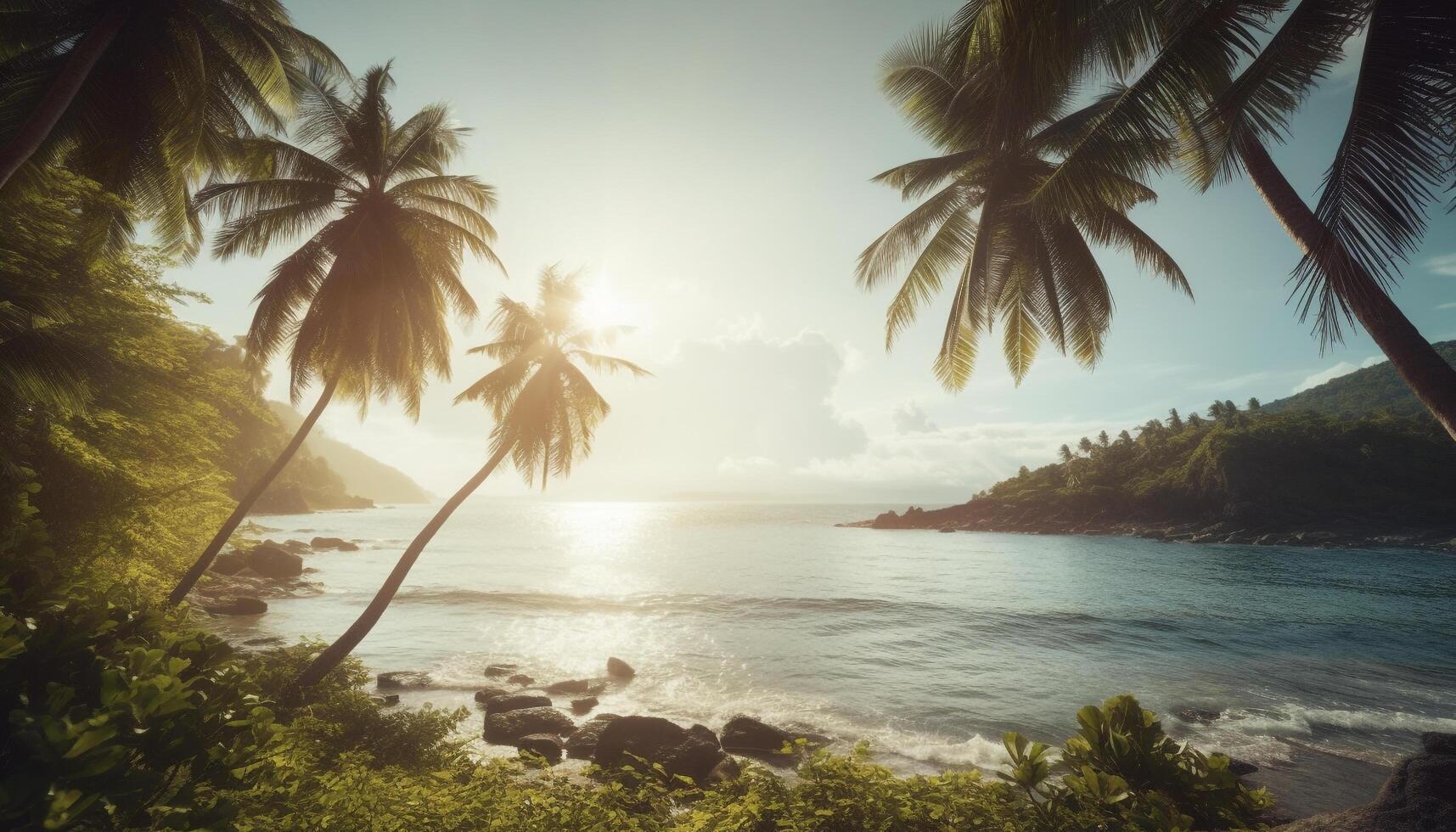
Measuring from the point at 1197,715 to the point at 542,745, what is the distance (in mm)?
15963

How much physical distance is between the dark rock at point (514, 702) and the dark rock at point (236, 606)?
55.4 ft

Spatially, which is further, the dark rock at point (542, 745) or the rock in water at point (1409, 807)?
the dark rock at point (542, 745)

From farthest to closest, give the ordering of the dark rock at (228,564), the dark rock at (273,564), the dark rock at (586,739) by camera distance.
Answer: the dark rock at (273,564) < the dark rock at (228,564) < the dark rock at (586,739)

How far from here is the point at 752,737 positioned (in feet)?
36.2

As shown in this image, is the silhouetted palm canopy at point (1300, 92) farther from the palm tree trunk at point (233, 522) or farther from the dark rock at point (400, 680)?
the dark rock at point (400, 680)

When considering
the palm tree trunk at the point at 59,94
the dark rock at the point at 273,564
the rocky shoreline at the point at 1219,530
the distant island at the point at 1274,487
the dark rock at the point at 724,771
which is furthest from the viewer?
the distant island at the point at 1274,487

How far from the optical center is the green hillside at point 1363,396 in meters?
77.2

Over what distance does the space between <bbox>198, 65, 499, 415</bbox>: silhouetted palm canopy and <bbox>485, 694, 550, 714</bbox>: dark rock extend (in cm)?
851

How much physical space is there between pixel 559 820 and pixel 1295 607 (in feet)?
120

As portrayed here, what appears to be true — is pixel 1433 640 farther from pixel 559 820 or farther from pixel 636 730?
pixel 559 820

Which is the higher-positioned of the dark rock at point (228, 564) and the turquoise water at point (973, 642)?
the dark rock at point (228, 564)

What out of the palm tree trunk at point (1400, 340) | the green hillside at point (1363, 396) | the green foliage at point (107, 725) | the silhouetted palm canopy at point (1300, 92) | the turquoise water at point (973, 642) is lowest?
the turquoise water at point (973, 642)

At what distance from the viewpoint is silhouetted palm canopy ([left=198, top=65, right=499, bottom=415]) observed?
10.6 metres

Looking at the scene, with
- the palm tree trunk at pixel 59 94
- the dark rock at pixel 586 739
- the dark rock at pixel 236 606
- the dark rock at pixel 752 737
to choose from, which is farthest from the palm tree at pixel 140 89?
the dark rock at pixel 236 606
